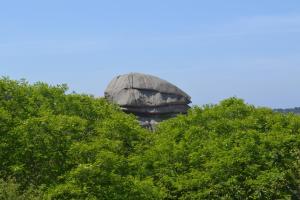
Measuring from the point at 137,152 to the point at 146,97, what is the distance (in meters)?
28.1

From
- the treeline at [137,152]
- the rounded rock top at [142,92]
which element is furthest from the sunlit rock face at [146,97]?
the treeline at [137,152]

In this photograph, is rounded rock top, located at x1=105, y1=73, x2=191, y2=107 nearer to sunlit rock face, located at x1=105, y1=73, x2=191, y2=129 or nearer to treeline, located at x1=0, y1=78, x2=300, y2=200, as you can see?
sunlit rock face, located at x1=105, y1=73, x2=191, y2=129

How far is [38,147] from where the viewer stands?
38.2 metres

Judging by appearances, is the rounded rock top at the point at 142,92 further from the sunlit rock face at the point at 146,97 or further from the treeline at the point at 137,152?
the treeline at the point at 137,152

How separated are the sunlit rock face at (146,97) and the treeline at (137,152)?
71.5ft

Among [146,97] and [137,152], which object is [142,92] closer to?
[146,97]

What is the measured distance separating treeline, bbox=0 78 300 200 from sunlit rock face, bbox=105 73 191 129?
21.8 metres

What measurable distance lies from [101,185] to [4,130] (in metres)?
8.05

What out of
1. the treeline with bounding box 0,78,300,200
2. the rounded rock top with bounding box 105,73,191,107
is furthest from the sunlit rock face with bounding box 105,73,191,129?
the treeline with bounding box 0,78,300,200

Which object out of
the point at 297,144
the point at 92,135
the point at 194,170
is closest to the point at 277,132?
the point at 297,144

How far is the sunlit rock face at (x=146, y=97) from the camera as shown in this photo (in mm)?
70562

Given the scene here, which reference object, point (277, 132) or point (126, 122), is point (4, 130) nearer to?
point (126, 122)

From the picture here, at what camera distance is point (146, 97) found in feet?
235

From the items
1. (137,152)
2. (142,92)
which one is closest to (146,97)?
(142,92)
